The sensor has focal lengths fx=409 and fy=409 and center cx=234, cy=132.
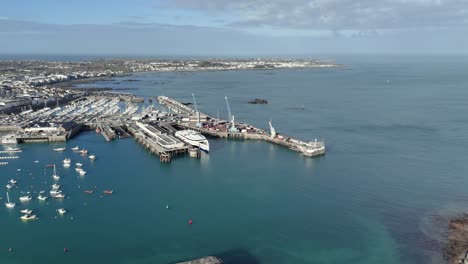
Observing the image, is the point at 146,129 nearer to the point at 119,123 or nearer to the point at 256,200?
the point at 119,123

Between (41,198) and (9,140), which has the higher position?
(9,140)

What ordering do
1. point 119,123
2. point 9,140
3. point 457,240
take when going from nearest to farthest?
point 457,240 → point 9,140 → point 119,123

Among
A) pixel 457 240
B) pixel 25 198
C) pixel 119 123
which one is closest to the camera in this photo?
pixel 457 240

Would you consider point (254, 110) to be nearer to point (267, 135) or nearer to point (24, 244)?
point (267, 135)

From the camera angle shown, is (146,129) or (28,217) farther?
(146,129)

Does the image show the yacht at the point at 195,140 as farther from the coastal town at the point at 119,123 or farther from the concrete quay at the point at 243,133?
the concrete quay at the point at 243,133

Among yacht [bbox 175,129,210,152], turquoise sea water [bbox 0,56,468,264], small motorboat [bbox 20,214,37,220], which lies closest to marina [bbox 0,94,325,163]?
yacht [bbox 175,129,210,152]

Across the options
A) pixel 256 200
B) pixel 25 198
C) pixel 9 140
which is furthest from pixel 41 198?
pixel 9 140

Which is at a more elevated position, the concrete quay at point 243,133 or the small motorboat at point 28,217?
the concrete quay at point 243,133

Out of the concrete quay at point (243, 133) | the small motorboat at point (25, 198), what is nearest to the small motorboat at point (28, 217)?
the small motorboat at point (25, 198)
